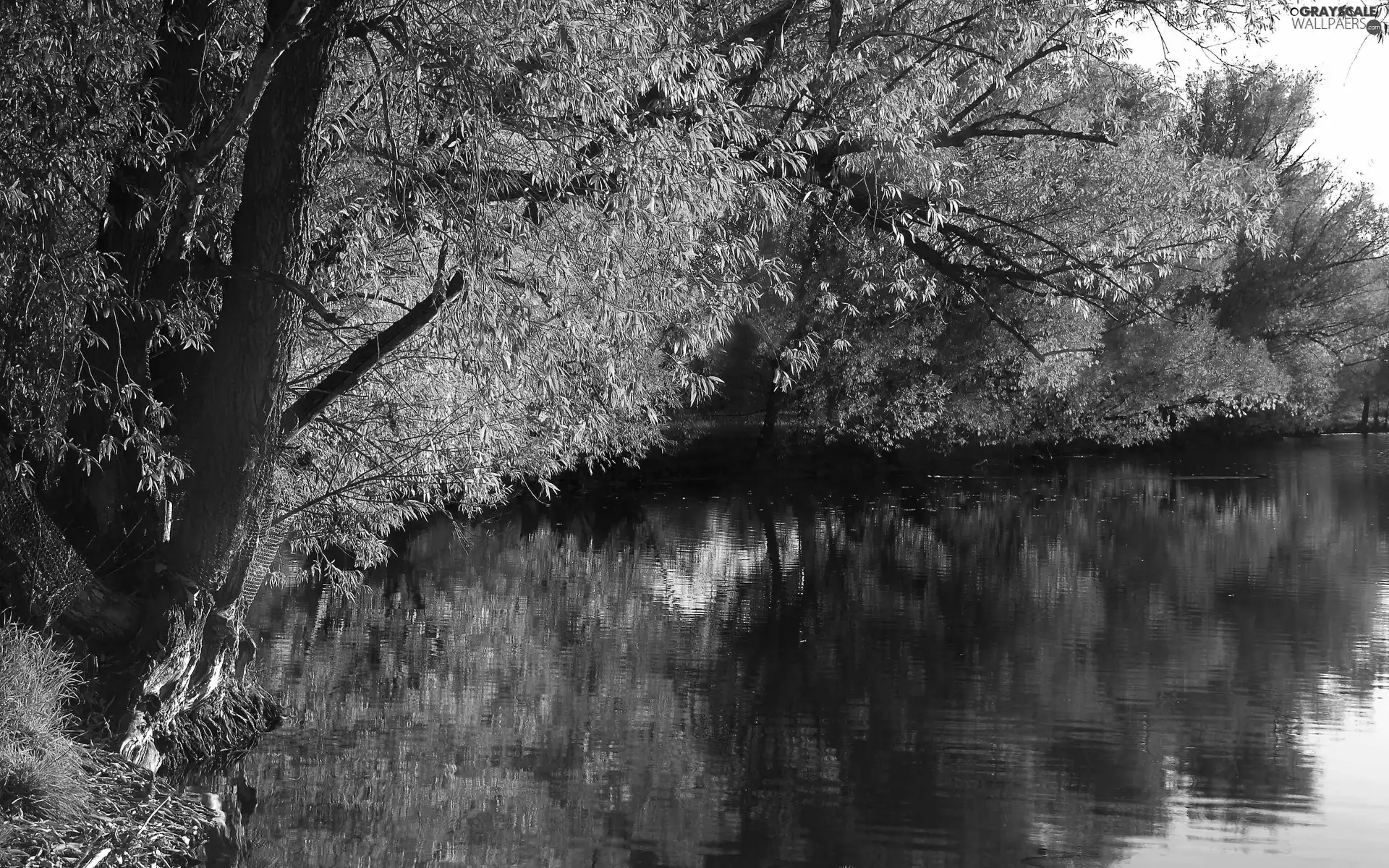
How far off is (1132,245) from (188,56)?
8.68 metres

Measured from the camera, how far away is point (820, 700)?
12031 mm

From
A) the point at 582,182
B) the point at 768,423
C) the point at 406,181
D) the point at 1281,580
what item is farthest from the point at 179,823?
the point at 768,423

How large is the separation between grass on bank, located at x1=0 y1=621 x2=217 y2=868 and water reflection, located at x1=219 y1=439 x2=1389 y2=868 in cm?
74

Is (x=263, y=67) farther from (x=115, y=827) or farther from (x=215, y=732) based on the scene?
(x=215, y=732)

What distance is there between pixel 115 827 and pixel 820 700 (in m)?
6.88

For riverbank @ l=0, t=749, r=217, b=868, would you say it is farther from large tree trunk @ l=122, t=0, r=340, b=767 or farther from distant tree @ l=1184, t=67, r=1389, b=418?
distant tree @ l=1184, t=67, r=1389, b=418

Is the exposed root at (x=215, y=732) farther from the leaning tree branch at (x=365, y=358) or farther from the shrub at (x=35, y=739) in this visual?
the leaning tree branch at (x=365, y=358)

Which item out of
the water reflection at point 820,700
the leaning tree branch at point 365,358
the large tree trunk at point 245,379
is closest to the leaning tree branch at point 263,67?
the large tree trunk at point 245,379

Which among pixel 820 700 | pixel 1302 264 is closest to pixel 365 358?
pixel 820 700

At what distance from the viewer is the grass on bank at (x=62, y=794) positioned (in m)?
6.13

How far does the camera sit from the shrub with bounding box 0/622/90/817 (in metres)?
6.27

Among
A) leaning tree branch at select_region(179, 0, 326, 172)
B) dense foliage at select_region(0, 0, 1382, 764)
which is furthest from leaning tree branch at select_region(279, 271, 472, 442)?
leaning tree branch at select_region(179, 0, 326, 172)

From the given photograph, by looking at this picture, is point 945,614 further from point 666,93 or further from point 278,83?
point 278,83

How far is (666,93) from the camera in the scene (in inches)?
322
